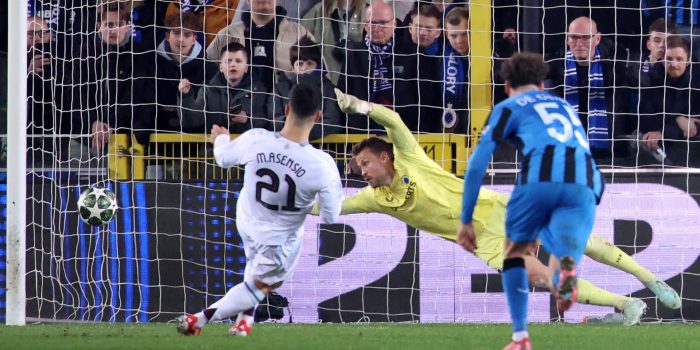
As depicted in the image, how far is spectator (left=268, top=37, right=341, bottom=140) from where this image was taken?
12094 millimetres

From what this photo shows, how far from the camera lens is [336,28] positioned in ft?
40.9

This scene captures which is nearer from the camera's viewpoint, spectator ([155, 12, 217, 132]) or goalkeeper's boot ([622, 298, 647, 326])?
goalkeeper's boot ([622, 298, 647, 326])

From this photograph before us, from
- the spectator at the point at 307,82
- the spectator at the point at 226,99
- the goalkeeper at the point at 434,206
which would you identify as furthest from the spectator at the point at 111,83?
the goalkeeper at the point at 434,206

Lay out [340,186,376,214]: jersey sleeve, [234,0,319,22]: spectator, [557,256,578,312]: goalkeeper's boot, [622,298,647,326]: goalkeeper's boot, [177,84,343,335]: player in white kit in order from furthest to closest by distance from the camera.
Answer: [234,0,319,22]: spectator < [340,186,376,214]: jersey sleeve < [622,298,647,326]: goalkeeper's boot < [177,84,343,335]: player in white kit < [557,256,578,312]: goalkeeper's boot

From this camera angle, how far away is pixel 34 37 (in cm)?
1216

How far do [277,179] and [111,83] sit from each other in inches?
166

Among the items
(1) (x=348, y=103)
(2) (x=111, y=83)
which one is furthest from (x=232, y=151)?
(2) (x=111, y=83)

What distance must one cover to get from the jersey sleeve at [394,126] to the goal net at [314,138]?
Answer: 130 cm

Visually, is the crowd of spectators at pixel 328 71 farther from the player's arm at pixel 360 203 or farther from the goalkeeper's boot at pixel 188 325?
the goalkeeper's boot at pixel 188 325

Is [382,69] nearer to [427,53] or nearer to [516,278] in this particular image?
[427,53]

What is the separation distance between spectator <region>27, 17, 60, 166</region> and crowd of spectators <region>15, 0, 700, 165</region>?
27 mm

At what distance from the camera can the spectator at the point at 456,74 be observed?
12211 mm

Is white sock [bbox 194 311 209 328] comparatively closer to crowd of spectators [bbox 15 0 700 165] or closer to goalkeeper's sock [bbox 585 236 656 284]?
goalkeeper's sock [bbox 585 236 656 284]

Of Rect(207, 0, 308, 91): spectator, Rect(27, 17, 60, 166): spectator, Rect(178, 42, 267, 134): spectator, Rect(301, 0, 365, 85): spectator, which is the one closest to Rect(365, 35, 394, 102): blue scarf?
Rect(301, 0, 365, 85): spectator
